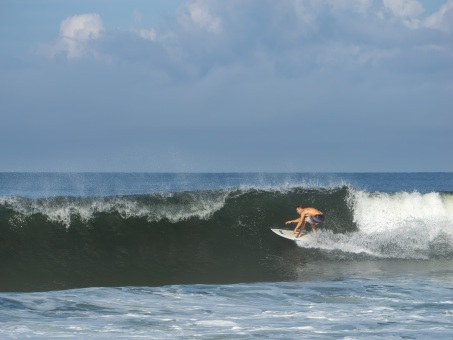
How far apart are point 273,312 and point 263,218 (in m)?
11.6

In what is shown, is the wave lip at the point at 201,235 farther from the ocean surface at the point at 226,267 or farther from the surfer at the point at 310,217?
the surfer at the point at 310,217

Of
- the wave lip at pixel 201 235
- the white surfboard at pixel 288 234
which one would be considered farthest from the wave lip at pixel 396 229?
the white surfboard at pixel 288 234

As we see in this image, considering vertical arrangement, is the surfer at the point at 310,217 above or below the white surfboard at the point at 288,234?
above

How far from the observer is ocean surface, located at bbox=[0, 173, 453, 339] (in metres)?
10.2

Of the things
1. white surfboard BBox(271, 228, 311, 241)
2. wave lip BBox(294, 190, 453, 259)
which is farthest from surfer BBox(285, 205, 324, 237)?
wave lip BBox(294, 190, 453, 259)

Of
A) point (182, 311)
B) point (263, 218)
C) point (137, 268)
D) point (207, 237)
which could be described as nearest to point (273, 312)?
point (182, 311)

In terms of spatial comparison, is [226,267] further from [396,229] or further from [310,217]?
[396,229]

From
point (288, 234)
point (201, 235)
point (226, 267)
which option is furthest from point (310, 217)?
point (226, 267)

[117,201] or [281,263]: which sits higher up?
[117,201]

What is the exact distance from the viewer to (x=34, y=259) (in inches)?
658

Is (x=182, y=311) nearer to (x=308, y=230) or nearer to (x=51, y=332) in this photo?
(x=51, y=332)

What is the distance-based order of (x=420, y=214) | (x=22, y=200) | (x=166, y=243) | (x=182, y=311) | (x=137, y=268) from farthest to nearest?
(x=420, y=214) < (x=22, y=200) < (x=166, y=243) < (x=137, y=268) < (x=182, y=311)

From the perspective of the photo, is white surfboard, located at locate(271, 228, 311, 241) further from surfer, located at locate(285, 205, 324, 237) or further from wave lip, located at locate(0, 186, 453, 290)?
wave lip, located at locate(0, 186, 453, 290)

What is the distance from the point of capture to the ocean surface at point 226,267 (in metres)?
10.2
